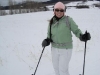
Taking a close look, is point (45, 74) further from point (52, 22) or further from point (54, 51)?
point (52, 22)

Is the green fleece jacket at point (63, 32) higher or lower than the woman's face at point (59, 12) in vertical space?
lower

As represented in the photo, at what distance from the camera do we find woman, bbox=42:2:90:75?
3004mm

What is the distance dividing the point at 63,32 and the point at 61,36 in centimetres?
9

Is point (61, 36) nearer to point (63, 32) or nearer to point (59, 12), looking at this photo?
point (63, 32)

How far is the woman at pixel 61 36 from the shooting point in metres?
3.00

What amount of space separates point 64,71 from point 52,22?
1.00 meters

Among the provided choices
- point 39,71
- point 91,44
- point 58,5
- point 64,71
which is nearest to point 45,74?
point 39,71

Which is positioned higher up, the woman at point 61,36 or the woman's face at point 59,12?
the woman's face at point 59,12

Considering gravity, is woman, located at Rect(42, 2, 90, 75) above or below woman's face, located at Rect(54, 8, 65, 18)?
below

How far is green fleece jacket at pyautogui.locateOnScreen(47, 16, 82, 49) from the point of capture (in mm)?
2988

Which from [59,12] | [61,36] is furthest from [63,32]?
[59,12]

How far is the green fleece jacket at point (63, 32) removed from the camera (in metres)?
2.99

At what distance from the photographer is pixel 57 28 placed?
3.04 metres

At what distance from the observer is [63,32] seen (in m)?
3.00
